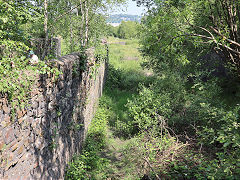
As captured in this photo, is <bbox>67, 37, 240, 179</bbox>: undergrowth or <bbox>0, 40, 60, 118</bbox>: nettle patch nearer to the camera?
<bbox>0, 40, 60, 118</bbox>: nettle patch

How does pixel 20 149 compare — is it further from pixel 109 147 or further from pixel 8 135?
pixel 109 147

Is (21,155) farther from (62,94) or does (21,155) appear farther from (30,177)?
(62,94)

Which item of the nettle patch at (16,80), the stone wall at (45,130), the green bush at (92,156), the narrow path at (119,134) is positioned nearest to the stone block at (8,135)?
the stone wall at (45,130)

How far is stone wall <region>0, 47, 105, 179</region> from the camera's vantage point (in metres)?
2.54

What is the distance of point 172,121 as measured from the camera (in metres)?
7.13

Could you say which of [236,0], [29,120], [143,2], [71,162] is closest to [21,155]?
[29,120]

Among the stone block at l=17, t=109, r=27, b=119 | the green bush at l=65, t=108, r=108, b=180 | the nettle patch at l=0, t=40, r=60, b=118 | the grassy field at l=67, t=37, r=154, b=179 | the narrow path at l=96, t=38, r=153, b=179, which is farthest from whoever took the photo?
the narrow path at l=96, t=38, r=153, b=179

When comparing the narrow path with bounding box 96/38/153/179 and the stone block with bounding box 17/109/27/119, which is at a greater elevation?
the stone block with bounding box 17/109/27/119

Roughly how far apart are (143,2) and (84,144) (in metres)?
7.50

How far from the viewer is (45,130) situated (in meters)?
3.58

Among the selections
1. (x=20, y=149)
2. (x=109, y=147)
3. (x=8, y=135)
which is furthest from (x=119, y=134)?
(x=8, y=135)

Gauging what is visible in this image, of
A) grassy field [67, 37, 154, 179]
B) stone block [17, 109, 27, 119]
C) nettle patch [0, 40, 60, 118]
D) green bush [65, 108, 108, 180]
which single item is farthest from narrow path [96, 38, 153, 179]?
nettle patch [0, 40, 60, 118]

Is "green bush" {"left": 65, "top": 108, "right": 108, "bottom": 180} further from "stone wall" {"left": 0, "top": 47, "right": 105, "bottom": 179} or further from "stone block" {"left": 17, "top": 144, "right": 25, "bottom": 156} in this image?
"stone block" {"left": 17, "top": 144, "right": 25, "bottom": 156}

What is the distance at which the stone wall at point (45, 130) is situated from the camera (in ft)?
8.34
